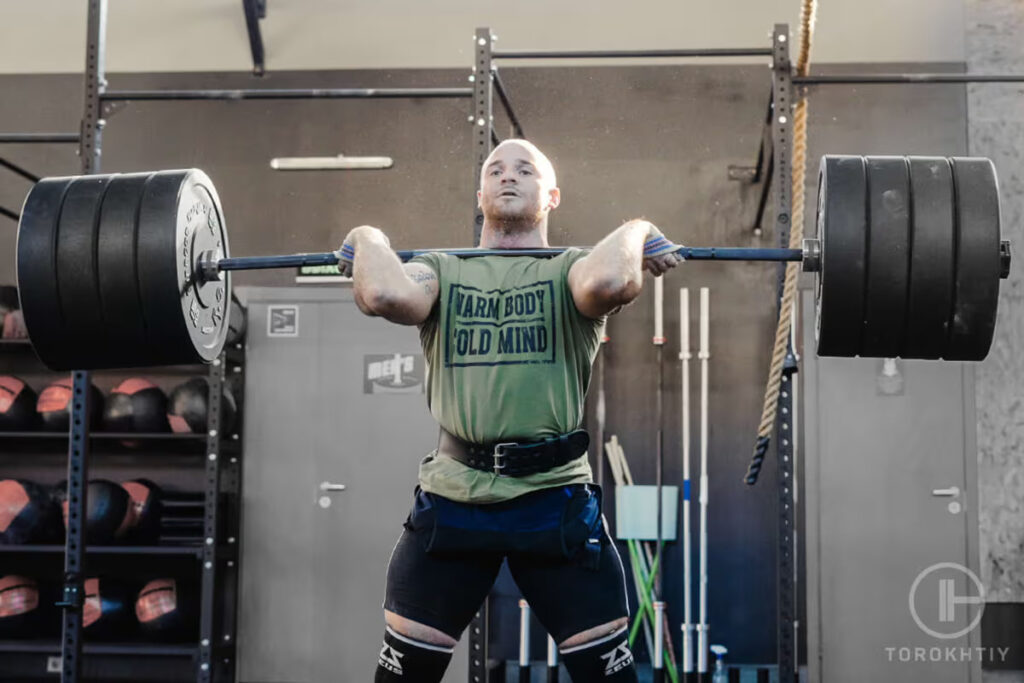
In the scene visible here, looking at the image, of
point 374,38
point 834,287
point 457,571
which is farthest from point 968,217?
point 374,38

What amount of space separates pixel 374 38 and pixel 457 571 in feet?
11.9

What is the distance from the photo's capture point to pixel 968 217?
2.25 m

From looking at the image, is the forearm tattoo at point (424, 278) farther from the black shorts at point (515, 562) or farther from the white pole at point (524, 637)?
the white pole at point (524, 637)

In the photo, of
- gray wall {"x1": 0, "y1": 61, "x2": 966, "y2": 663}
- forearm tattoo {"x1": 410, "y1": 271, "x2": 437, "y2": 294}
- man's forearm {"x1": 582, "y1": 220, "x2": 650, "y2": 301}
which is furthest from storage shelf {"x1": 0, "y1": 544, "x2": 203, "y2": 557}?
man's forearm {"x1": 582, "y1": 220, "x2": 650, "y2": 301}

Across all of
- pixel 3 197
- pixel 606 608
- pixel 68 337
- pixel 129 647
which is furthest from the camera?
pixel 3 197

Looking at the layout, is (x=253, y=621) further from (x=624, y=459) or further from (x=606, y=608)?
(x=606, y=608)

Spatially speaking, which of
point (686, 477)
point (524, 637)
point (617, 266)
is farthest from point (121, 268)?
point (686, 477)

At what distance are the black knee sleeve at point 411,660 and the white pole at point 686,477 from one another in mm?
2670

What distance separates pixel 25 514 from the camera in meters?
4.52

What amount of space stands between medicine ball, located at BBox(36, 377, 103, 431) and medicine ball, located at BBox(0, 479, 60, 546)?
0.88 ft

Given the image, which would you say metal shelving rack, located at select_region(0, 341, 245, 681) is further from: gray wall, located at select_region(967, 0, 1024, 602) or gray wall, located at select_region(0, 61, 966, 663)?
gray wall, located at select_region(967, 0, 1024, 602)

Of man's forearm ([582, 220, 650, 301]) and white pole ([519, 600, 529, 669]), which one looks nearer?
man's forearm ([582, 220, 650, 301])

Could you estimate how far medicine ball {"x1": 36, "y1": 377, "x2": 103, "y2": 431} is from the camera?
4.65 metres

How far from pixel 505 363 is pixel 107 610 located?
10.3 feet
